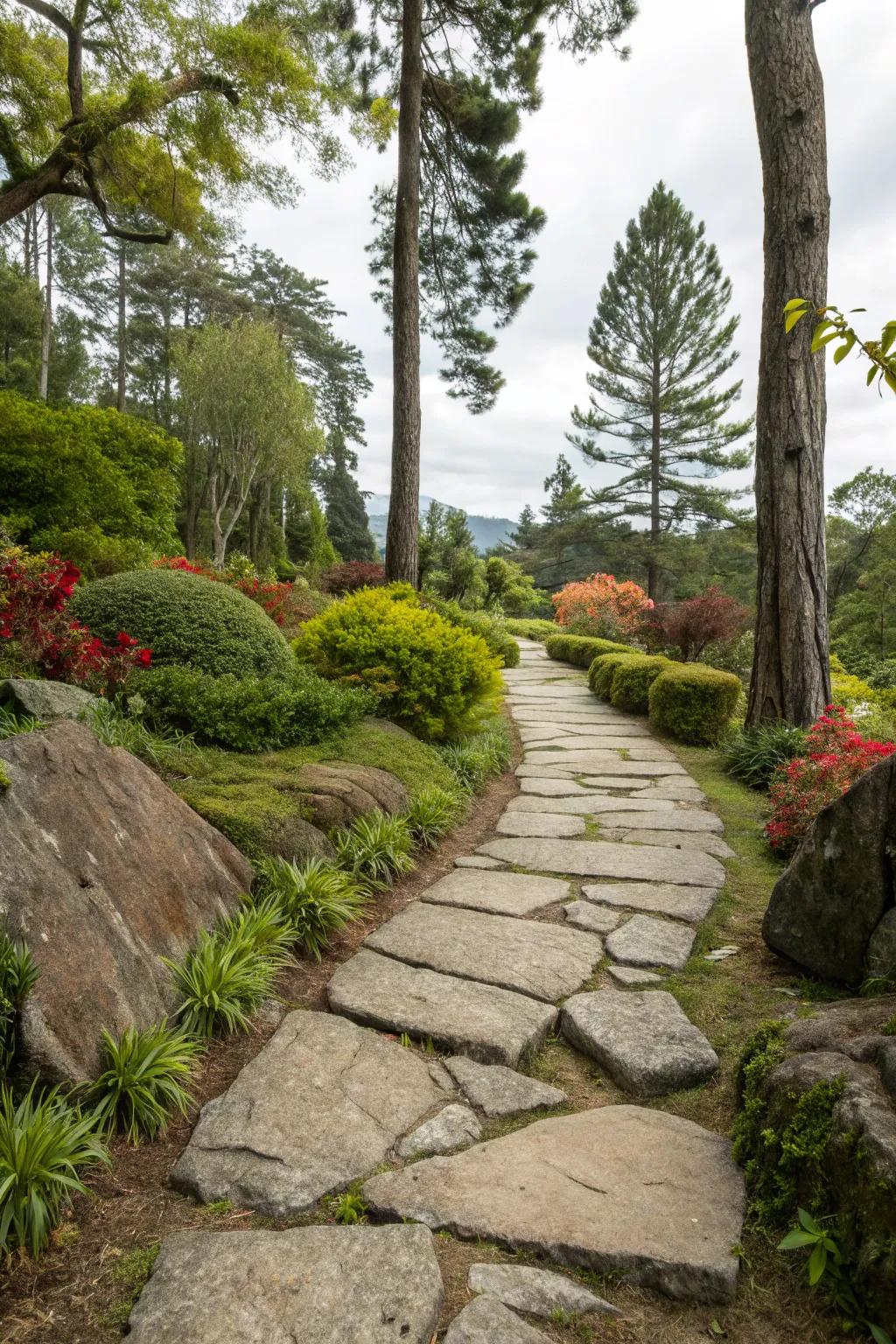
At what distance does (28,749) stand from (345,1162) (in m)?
1.51

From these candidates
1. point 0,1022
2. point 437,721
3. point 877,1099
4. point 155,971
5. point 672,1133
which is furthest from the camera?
point 437,721

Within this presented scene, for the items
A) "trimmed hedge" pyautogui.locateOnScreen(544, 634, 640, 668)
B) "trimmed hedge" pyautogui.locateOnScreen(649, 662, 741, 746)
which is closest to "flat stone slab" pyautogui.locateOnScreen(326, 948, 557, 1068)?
"trimmed hedge" pyautogui.locateOnScreen(649, 662, 741, 746)

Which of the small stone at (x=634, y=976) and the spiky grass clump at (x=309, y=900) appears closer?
the small stone at (x=634, y=976)

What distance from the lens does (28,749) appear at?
2.22 m

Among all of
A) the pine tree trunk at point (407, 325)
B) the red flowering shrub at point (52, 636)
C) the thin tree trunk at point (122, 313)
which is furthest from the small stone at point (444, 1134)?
the thin tree trunk at point (122, 313)

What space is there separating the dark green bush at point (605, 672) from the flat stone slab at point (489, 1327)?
7823mm

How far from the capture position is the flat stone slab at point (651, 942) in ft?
8.70

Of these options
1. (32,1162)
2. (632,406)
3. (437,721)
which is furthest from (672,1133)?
(632,406)

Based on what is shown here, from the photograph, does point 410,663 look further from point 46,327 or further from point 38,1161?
point 46,327

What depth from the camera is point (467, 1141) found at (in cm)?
172

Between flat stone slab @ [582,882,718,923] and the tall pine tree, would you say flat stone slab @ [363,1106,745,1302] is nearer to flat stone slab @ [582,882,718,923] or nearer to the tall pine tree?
flat stone slab @ [582,882,718,923]

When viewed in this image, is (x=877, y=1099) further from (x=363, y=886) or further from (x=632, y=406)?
(x=632, y=406)

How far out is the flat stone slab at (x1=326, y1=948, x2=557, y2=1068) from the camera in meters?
2.11

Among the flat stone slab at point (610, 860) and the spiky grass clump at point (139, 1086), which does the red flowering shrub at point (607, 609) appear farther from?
the spiky grass clump at point (139, 1086)
